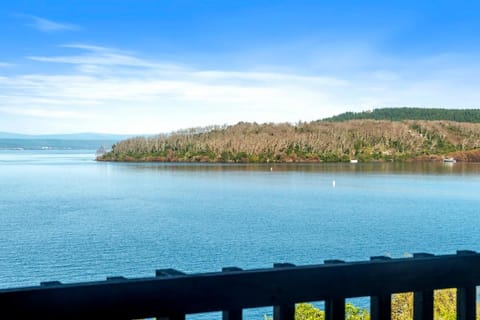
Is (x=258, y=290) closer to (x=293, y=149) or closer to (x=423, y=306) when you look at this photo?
(x=423, y=306)

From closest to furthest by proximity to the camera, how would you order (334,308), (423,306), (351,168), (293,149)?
(334,308) → (423,306) → (351,168) → (293,149)

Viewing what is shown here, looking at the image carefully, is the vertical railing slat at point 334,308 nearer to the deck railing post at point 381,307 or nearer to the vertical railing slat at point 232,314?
the deck railing post at point 381,307

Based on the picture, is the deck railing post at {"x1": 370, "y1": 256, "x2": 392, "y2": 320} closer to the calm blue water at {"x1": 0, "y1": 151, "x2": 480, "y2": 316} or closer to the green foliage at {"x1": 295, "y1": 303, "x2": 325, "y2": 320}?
the green foliage at {"x1": 295, "y1": 303, "x2": 325, "y2": 320}

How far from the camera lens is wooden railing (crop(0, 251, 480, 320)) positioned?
2553mm

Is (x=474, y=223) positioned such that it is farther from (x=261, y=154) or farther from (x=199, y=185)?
(x=261, y=154)

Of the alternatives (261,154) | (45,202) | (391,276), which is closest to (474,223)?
(45,202)

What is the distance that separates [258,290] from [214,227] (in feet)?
152

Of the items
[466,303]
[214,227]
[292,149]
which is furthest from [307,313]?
[292,149]

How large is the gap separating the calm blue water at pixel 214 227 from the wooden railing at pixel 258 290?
80.4ft

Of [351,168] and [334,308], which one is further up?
[334,308]

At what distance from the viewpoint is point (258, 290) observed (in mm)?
2895

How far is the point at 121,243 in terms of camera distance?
135 ft

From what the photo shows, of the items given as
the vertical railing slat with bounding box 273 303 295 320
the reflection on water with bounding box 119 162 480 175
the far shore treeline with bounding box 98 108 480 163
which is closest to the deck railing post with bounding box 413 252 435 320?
the vertical railing slat with bounding box 273 303 295 320

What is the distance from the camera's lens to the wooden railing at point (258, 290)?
255cm
